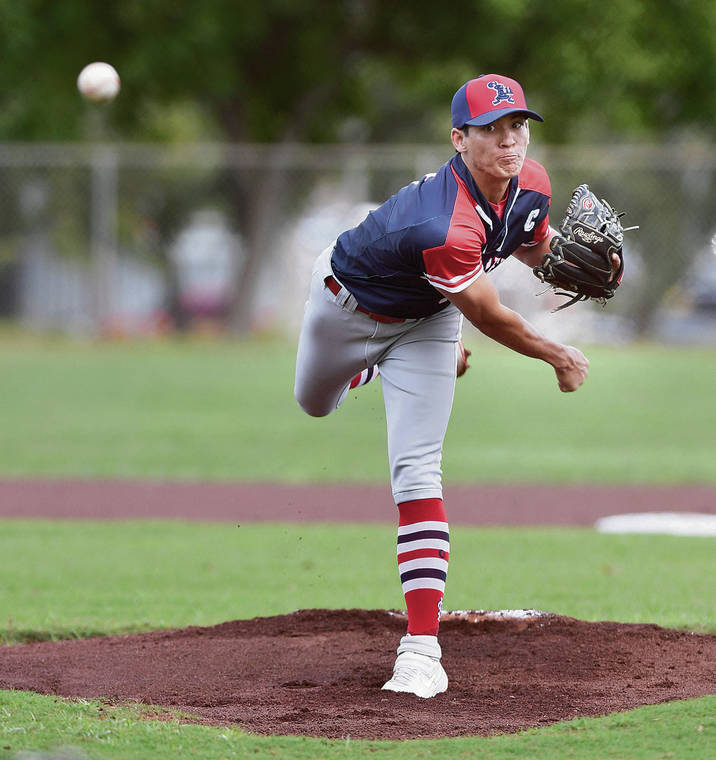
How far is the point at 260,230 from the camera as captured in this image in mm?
21141

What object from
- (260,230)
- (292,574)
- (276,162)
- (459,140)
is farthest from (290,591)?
(260,230)

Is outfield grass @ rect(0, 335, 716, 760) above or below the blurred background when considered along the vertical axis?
below

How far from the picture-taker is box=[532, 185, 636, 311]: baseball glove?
4473 mm

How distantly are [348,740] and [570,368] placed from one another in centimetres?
150

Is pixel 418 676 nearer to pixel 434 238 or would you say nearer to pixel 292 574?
pixel 434 238

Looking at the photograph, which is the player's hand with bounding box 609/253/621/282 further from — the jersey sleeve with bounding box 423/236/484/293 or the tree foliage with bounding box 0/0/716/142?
the tree foliage with bounding box 0/0/716/142

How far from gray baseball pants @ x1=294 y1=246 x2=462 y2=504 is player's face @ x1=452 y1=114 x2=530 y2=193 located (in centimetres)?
62

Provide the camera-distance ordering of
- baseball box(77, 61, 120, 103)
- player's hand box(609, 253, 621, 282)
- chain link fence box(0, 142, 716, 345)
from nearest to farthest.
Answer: player's hand box(609, 253, 621, 282)
baseball box(77, 61, 120, 103)
chain link fence box(0, 142, 716, 345)

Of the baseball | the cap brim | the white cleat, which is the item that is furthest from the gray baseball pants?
the baseball

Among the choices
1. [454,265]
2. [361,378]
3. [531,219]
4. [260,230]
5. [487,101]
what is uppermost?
[260,230]

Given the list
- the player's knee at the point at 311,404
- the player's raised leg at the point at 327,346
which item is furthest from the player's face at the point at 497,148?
the player's knee at the point at 311,404

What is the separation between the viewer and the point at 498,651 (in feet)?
15.8

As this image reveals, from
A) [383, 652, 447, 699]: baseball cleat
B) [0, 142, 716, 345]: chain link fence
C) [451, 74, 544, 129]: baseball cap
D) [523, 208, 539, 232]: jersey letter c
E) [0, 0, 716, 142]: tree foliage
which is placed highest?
[0, 0, 716, 142]: tree foliage

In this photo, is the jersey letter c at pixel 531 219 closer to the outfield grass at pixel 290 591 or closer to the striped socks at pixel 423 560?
the striped socks at pixel 423 560
